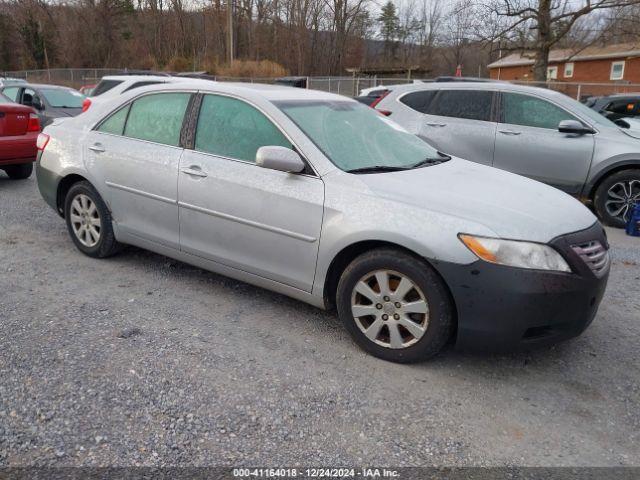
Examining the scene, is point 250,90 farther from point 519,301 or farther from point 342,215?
point 519,301

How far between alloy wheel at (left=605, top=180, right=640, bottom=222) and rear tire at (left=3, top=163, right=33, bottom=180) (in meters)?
8.63

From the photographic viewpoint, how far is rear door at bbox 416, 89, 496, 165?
759cm

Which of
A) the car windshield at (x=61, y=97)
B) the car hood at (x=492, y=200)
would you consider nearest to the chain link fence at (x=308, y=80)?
the car windshield at (x=61, y=97)

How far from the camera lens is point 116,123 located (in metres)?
4.75

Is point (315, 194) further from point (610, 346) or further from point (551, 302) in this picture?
point (610, 346)

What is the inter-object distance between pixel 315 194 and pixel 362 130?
3.01ft

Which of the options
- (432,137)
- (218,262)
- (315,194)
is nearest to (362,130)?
(315,194)

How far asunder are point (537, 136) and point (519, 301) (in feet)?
16.2

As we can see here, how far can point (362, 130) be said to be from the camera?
164 inches

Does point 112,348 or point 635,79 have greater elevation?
point 635,79

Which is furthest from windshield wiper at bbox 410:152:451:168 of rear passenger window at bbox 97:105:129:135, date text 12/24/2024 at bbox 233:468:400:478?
rear passenger window at bbox 97:105:129:135

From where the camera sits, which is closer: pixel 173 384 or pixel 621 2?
pixel 173 384

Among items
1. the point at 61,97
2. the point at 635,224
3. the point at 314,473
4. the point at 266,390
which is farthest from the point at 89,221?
the point at 61,97

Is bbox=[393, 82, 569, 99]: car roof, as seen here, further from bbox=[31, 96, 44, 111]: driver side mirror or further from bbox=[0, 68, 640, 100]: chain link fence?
bbox=[0, 68, 640, 100]: chain link fence
